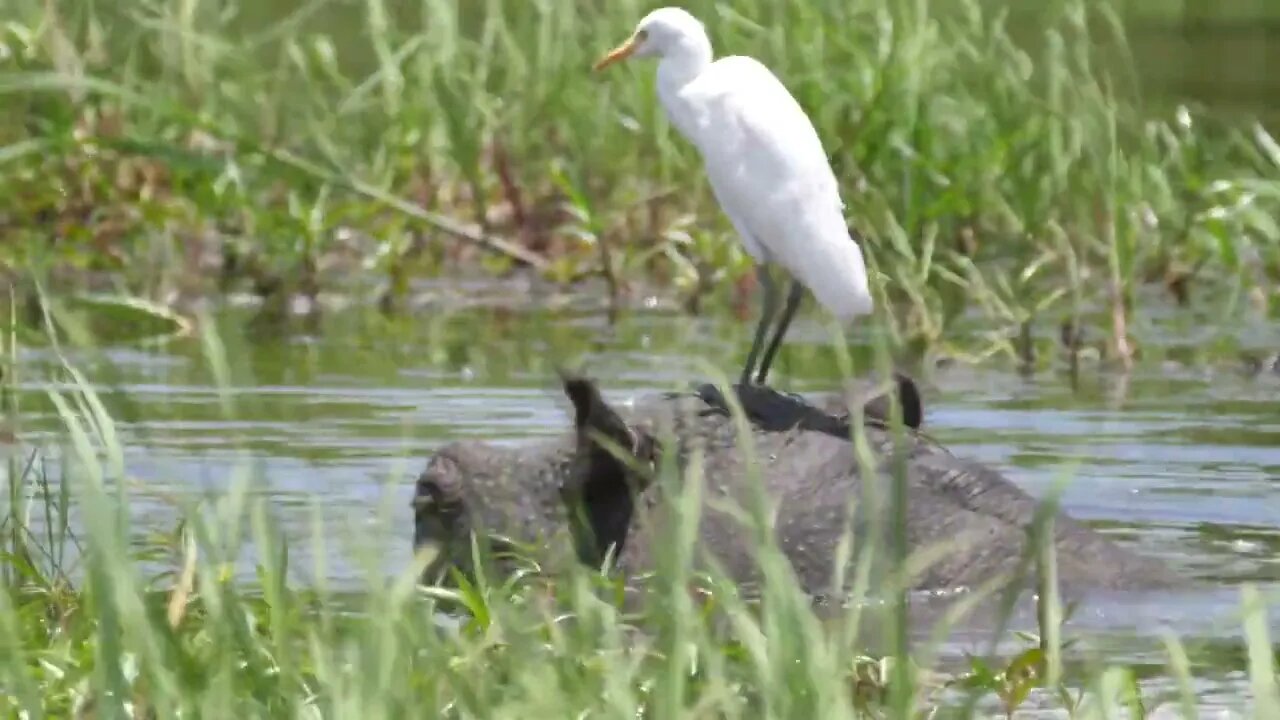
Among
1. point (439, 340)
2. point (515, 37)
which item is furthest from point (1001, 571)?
point (515, 37)

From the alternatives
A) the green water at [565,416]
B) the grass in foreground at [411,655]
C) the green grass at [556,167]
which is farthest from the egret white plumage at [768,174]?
the grass in foreground at [411,655]

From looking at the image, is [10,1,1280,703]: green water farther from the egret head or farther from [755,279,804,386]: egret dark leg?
the egret head

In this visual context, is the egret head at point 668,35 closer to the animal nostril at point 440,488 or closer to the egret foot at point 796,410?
the egret foot at point 796,410

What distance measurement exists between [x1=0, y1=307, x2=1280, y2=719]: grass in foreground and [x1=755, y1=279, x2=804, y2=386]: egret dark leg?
9.64 feet

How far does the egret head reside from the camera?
8758 mm

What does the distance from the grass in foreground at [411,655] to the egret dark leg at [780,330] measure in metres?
2.94

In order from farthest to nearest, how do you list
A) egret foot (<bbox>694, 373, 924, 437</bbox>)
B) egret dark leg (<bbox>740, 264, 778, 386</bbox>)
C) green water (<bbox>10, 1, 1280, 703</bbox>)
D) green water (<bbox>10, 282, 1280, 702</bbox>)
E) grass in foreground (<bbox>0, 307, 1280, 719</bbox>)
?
egret dark leg (<bbox>740, 264, 778, 386</bbox>), green water (<bbox>10, 1, 1280, 703</bbox>), green water (<bbox>10, 282, 1280, 702</bbox>), egret foot (<bbox>694, 373, 924, 437</bbox>), grass in foreground (<bbox>0, 307, 1280, 719</bbox>)

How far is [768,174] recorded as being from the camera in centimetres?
828

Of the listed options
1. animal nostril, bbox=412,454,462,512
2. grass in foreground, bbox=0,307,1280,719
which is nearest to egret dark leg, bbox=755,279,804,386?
animal nostril, bbox=412,454,462,512

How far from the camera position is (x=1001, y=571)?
A: 6285mm

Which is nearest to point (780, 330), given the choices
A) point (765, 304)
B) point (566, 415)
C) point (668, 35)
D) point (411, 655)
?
point (765, 304)

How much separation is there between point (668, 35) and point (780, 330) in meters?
1.20

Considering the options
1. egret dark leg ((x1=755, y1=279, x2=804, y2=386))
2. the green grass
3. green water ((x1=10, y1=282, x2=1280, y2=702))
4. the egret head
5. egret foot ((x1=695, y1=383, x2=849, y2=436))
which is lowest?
green water ((x1=10, y1=282, x2=1280, y2=702))

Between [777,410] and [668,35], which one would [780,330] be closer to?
[668,35]
